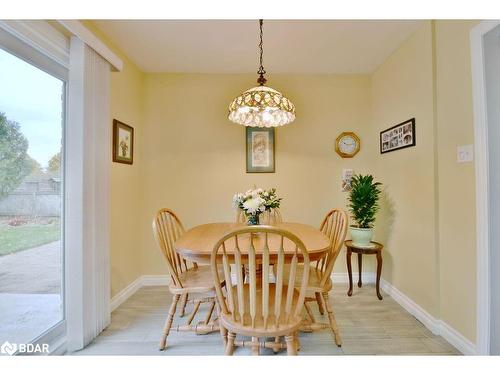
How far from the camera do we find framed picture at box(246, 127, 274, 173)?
115 inches

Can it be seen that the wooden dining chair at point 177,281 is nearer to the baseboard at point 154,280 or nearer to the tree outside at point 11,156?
the tree outside at point 11,156

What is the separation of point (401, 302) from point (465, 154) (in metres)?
1.55

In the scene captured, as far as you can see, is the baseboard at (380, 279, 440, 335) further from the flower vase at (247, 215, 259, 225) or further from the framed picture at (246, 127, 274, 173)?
the framed picture at (246, 127, 274, 173)

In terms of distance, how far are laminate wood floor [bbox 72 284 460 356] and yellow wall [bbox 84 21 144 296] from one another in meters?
0.42

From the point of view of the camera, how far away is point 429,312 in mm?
1993

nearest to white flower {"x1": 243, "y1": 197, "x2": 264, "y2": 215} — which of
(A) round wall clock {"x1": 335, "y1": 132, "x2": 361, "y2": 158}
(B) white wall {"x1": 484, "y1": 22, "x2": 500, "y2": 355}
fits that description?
(B) white wall {"x1": 484, "y1": 22, "x2": 500, "y2": 355}

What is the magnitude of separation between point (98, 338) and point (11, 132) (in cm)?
158

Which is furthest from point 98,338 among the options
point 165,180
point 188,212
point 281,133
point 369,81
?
point 369,81

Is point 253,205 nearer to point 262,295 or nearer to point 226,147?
point 262,295

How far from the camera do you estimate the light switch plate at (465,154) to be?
1.60 metres

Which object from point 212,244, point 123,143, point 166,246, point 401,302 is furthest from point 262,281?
point 123,143

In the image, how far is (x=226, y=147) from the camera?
116 inches

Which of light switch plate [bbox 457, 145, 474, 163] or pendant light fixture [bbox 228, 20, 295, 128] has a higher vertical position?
pendant light fixture [bbox 228, 20, 295, 128]
